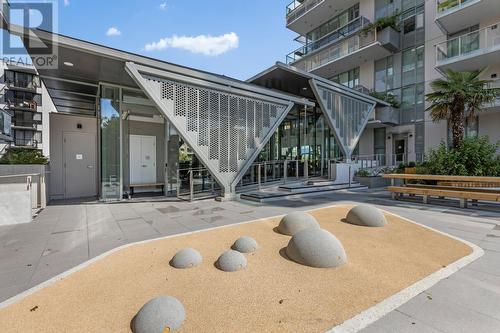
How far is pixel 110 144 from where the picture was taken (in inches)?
380

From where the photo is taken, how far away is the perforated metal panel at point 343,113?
13227 mm

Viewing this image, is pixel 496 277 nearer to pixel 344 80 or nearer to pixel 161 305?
pixel 161 305

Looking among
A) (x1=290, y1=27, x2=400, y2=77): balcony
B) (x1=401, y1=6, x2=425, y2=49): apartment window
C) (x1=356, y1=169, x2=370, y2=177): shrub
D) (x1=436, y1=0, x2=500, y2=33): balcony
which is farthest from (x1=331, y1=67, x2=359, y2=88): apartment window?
(x1=356, y1=169, x2=370, y2=177): shrub

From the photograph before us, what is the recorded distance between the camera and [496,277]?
3246 mm

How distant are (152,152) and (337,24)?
24287mm

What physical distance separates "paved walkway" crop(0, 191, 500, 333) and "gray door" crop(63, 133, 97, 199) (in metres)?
2.37

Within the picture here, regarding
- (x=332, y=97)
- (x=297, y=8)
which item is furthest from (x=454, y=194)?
(x=297, y=8)

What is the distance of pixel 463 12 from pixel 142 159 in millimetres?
21134

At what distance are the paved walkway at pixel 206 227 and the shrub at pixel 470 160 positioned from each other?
12.2 feet

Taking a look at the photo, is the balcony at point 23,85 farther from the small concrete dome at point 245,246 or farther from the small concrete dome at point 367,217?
the small concrete dome at point 367,217

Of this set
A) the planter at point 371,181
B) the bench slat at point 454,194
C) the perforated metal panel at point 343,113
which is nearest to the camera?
the bench slat at point 454,194

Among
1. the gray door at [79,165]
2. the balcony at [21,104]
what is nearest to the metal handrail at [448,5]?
the gray door at [79,165]

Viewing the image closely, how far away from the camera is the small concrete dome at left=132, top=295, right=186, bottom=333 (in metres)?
2.22

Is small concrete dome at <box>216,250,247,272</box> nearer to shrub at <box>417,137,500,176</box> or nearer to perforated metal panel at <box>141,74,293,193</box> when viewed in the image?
perforated metal panel at <box>141,74,293,193</box>
